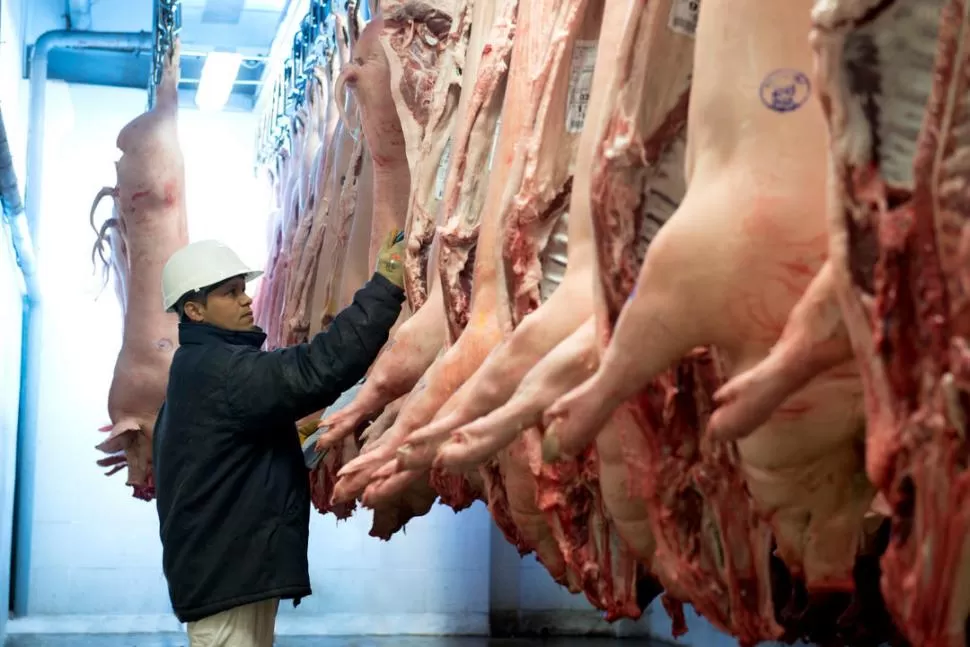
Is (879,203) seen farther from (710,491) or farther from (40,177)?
(40,177)

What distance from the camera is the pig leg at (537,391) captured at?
1.97 m

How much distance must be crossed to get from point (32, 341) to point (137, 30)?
7.36ft

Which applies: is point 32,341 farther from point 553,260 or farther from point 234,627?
point 553,260

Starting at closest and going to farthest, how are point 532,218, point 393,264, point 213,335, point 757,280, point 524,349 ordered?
1. point 757,280
2. point 524,349
3. point 532,218
4. point 393,264
5. point 213,335

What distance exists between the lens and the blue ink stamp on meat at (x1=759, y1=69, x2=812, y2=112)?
1690 mm

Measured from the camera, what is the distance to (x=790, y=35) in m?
1.70

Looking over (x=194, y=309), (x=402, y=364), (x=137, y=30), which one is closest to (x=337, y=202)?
(x=194, y=309)

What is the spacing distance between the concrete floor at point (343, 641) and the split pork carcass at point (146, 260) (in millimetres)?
2667

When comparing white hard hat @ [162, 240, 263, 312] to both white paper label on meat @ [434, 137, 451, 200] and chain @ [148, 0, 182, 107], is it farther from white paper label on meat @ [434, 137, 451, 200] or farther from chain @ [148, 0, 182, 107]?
chain @ [148, 0, 182, 107]

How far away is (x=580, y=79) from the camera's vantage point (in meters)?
2.56

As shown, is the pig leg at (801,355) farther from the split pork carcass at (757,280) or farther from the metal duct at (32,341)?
the metal duct at (32,341)

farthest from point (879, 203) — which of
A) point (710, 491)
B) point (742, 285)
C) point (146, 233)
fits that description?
point (146, 233)

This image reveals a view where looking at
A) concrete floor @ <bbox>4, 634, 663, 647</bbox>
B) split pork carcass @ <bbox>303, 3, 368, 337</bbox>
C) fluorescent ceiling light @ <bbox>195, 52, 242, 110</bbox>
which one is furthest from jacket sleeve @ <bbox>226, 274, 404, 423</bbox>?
concrete floor @ <bbox>4, 634, 663, 647</bbox>

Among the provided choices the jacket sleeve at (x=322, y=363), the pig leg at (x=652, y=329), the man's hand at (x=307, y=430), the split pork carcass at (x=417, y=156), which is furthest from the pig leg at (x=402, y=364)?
the pig leg at (x=652, y=329)
